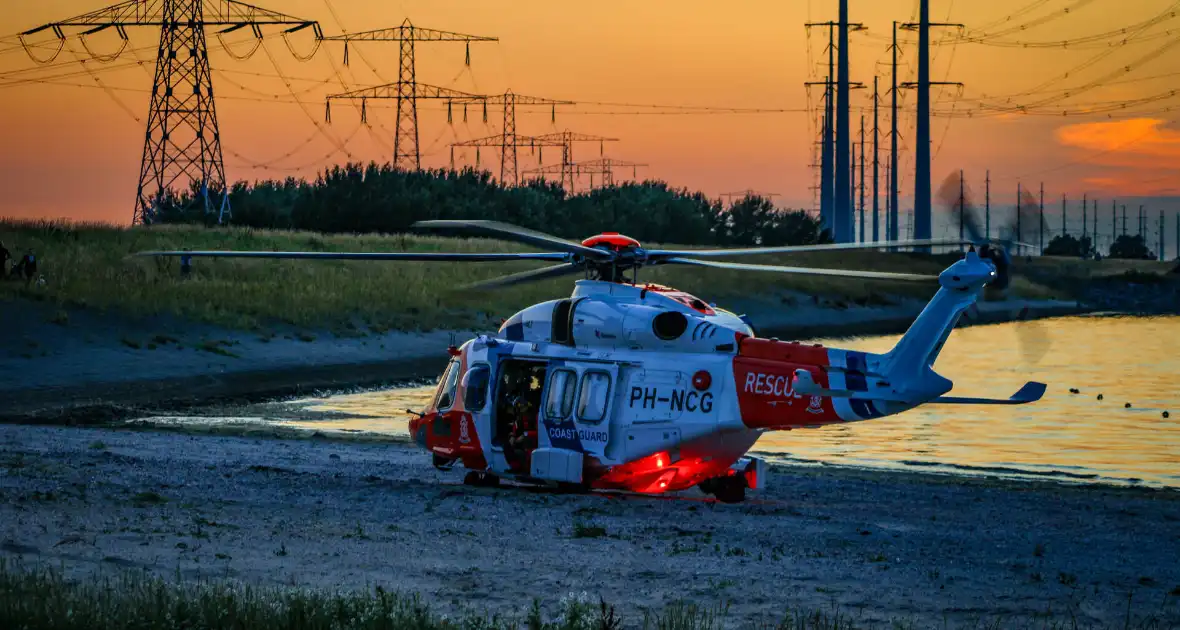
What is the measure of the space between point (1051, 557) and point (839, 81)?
252 feet

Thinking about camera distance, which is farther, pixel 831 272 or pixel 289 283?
pixel 289 283

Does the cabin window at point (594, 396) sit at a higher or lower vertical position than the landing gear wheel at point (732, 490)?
higher

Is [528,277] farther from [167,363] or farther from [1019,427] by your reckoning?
[167,363]

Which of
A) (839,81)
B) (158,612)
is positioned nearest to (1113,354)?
(839,81)

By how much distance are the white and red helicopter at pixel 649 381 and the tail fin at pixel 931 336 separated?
0.02m

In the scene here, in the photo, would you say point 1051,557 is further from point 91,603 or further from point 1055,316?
point 1055,316

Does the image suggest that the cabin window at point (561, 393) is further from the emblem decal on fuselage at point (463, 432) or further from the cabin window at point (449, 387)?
the cabin window at point (449, 387)

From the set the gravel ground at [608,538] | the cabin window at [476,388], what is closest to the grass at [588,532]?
the gravel ground at [608,538]

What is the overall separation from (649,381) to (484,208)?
99866 millimetres

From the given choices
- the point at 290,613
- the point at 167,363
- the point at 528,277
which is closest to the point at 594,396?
the point at 528,277

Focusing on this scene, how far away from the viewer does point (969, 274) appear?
1855 centimetres

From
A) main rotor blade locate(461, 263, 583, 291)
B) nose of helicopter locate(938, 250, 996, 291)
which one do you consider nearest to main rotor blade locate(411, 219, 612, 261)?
main rotor blade locate(461, 263, 583, 291)

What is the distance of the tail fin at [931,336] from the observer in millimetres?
18750

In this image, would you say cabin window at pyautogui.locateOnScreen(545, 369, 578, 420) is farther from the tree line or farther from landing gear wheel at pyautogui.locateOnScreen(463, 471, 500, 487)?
the tree line
